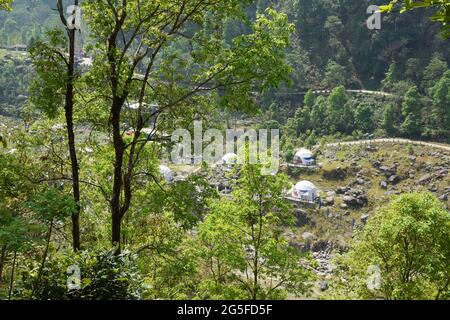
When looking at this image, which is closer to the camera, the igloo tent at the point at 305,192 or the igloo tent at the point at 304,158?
the igloo tent at the point at 305,192

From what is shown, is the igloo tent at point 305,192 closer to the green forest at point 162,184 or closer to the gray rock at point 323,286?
the gray rock at point 323,286

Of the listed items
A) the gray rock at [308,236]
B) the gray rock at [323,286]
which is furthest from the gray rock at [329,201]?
the gray rock at [323,286]

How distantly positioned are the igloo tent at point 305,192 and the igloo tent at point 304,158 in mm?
4856

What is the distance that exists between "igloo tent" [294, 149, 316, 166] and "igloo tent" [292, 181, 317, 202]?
4.86 meters

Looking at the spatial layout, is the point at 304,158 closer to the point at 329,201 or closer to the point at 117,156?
the point at 329,201

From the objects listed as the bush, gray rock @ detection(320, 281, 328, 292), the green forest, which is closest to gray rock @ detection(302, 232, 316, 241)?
gray rock @ detection(320, 281, 328, 292)

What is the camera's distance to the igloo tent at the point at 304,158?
4087 cm

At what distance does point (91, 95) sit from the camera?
23.6 ft

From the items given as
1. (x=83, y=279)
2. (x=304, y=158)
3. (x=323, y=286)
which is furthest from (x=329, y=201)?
(x=83, y=279)

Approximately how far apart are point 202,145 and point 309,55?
59592mm

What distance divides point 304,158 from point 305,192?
618 cm

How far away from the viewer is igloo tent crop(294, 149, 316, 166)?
4087 centimetres

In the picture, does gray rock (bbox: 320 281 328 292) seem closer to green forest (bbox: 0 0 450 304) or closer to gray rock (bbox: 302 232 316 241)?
gray rock (bbox: 302 232 316 241)
